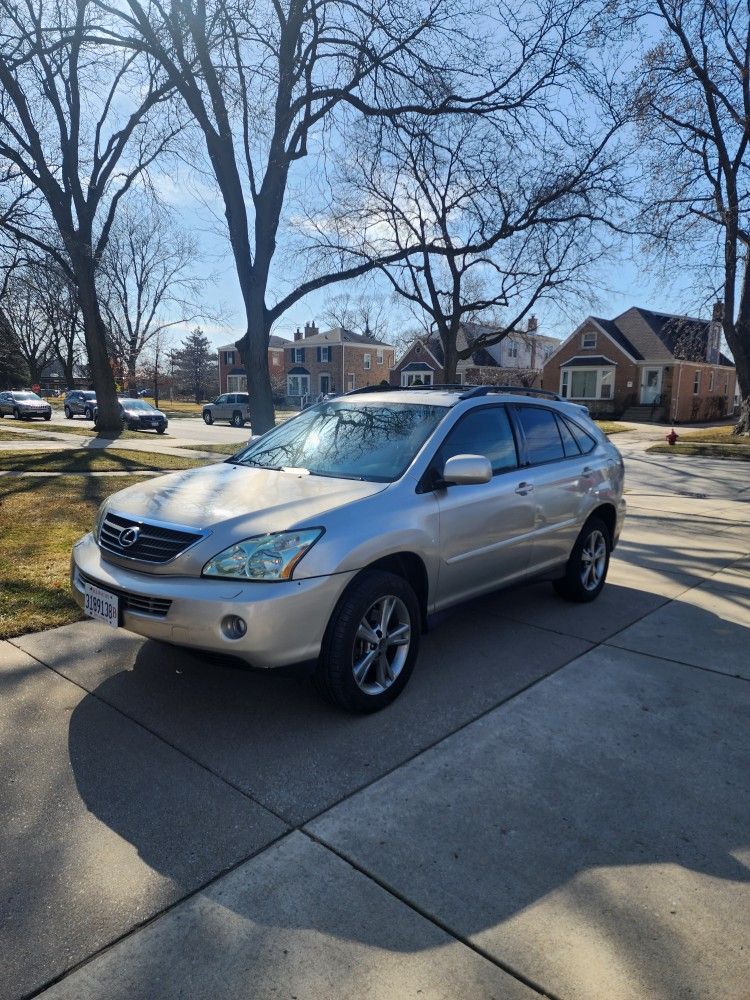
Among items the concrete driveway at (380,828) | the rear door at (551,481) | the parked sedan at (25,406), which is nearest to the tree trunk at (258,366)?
the rear door at (551,481)

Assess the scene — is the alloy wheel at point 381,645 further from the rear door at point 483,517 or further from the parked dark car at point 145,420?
the parked dark car at point 145,420

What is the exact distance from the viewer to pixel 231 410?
123 feet

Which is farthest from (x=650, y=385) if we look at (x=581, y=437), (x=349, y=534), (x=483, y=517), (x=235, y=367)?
(x=235, y=367)

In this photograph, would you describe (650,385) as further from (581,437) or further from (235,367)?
(235,367)

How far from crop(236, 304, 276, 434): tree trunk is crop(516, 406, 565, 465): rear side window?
30.0 ft

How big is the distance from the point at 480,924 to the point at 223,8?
12.9 metres

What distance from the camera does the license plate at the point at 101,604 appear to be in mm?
3447

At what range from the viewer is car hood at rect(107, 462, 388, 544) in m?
3.37

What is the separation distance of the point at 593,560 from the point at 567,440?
1.02m

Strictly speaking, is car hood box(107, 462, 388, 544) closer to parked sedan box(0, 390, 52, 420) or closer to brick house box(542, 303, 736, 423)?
parked sedan box(0, 390, 52, 420)

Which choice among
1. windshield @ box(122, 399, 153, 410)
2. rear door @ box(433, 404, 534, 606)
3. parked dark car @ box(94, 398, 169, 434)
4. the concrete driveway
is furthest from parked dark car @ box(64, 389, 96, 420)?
rear door @ box(433, 404, 534, 606)

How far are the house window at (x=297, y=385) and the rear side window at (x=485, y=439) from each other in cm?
6599

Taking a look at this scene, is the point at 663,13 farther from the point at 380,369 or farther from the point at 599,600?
the point at 380,369

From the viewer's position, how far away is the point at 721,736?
3428mm
